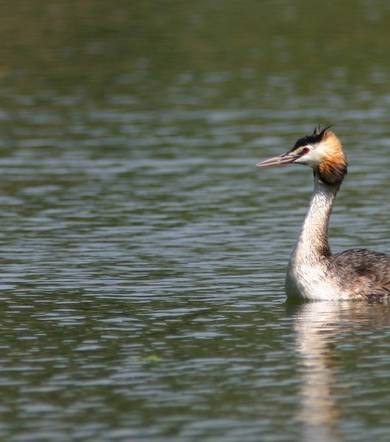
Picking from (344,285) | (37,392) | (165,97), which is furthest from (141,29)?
(37,392)

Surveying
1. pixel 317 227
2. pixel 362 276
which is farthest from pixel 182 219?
pixel 362 276

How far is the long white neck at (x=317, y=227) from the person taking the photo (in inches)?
830

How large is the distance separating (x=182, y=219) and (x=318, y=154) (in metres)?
5.83

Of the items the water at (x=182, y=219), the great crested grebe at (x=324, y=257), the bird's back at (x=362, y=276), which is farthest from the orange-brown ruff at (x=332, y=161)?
the water at (x=182, y=219)

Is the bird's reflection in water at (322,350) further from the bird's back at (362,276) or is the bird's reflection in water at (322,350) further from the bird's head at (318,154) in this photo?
the bird's head at (318,154)

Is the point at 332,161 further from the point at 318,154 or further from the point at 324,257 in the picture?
the point at 324,257

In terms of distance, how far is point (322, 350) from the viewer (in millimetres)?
17844

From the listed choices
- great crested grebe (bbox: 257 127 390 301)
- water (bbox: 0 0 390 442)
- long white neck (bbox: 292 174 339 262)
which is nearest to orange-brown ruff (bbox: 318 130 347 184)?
great crested grebe (bbox: 257 127 390 301)

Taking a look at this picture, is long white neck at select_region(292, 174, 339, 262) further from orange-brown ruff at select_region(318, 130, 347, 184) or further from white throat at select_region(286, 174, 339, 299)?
orange-brown ruff at select_region(318, 130, 347, 184)

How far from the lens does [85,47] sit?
4666cm

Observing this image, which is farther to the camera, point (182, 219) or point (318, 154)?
point (182, 219)

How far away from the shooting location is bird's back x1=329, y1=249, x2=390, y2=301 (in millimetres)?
20859

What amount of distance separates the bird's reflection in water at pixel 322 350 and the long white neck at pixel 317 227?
2.36 feet

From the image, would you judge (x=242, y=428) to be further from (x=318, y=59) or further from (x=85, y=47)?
(x=85, y=47)
